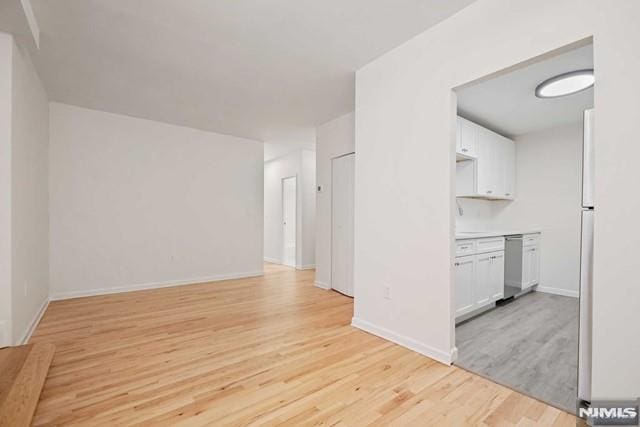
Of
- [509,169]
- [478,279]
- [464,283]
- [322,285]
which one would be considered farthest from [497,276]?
[322,285]

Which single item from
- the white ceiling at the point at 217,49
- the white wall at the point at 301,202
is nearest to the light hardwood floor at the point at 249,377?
the white ceiling at the point at 217,49

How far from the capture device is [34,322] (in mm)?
2887

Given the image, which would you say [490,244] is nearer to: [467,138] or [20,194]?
[467,138]

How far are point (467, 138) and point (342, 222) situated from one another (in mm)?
1982

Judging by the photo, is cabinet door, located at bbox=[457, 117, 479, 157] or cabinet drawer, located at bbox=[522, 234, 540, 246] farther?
cabinet drawer, located at bbox=[522, 234, 540, 246]

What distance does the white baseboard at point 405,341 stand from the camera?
2.16 m

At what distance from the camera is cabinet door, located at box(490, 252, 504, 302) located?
3375 millimetres

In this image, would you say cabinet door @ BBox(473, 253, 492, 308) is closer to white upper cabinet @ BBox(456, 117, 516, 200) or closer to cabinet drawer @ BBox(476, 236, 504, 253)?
cabinet drawer @ BBox(476, 236, 504, 253)

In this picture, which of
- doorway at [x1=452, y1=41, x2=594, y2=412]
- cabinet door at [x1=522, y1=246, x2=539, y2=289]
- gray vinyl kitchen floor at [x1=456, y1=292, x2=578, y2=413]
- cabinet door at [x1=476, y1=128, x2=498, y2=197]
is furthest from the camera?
cabinet door at [x1=522, y1=246, x2=539, y2=289]

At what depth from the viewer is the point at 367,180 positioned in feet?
9.39

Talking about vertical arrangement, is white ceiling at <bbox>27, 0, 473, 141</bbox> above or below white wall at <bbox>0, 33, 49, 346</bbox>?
above

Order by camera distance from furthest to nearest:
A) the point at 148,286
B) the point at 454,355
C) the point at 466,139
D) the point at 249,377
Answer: the point at 148,286, the point at 466,139, the point at 454,355, the point at 249,377

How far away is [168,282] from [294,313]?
249 cm

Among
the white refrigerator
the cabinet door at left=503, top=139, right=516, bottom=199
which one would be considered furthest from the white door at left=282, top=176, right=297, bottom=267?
the white refrigerator
